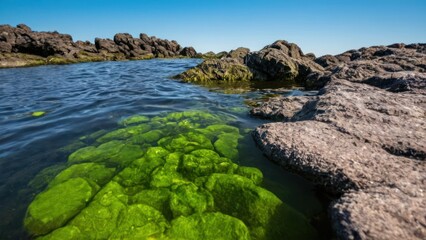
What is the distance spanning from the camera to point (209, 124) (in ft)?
22.6

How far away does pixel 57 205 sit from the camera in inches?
138

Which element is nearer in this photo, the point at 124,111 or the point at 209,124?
the point at 209,124

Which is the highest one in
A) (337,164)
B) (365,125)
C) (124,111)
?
(365,125)

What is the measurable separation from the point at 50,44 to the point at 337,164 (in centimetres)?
5338

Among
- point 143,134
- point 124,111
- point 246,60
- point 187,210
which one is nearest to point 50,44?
point 246,60

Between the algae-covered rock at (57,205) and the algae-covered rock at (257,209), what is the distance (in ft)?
6.43

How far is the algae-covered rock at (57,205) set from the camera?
3.18 meters

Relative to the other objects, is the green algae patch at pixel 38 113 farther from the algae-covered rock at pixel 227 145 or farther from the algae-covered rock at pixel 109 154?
the algae-covered rock at pixel 227 145

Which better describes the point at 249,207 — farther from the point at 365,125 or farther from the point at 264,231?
the point at 365,125

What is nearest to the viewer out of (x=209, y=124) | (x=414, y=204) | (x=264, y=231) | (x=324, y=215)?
(x=414, y=204)

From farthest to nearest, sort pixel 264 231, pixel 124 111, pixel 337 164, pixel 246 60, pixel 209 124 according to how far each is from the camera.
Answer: pixel 246 60 → pixel 124 111 → pixel 209 124 → pixel 337 164 → pixel 264 231

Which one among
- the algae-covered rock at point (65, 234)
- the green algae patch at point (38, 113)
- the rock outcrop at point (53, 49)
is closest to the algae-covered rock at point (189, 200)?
the algae-covered rock at point (65, 234)

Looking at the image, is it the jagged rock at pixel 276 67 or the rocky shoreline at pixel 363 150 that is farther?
the jagged rock at pixel 276 67

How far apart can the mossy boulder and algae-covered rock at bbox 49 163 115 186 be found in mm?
11664
